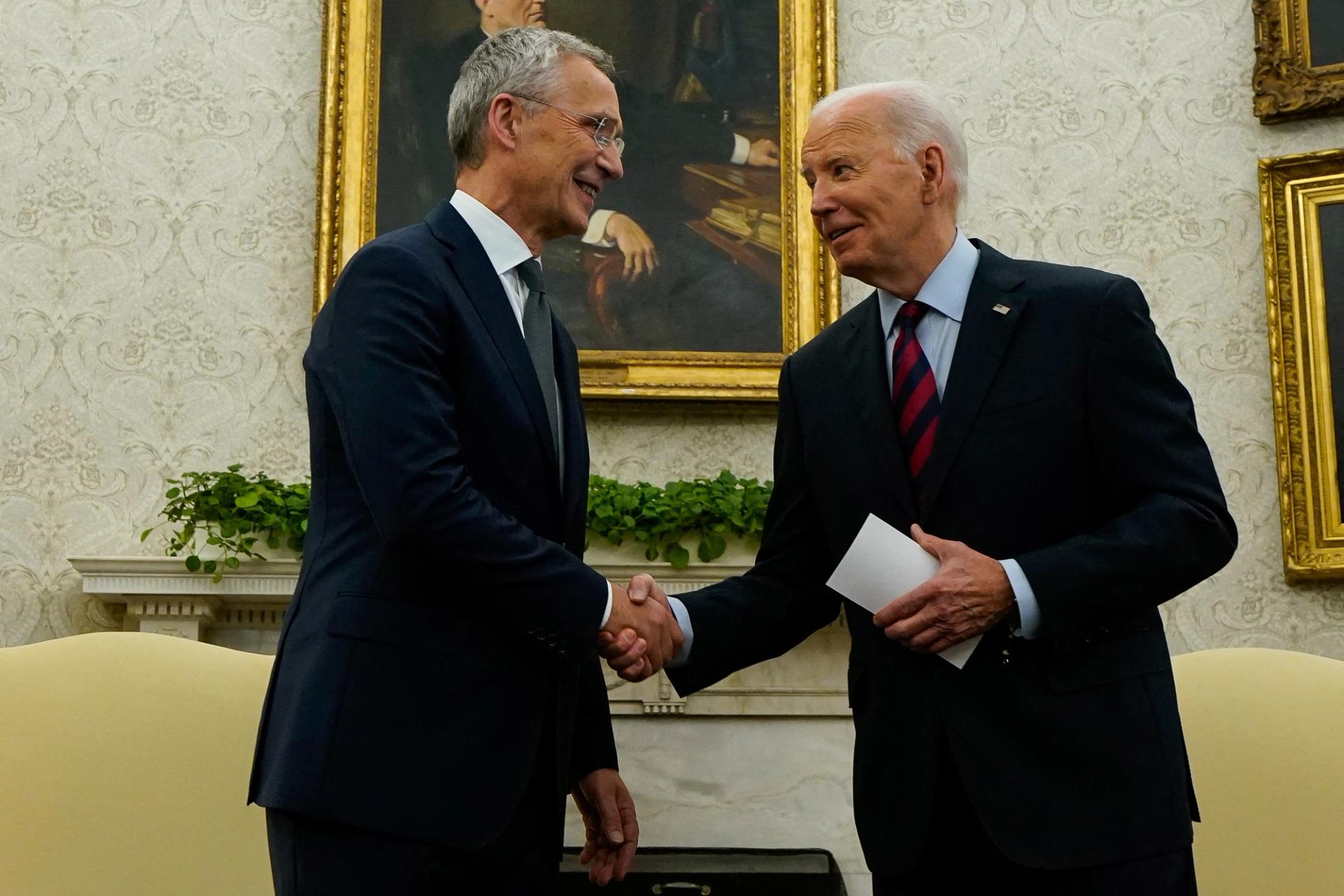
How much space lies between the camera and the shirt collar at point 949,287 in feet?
6.97

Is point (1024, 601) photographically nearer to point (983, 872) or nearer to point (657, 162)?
point (983, 872)

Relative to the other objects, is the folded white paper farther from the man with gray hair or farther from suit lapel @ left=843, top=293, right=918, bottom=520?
the man with gray hair

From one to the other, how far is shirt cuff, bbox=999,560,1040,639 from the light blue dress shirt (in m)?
0.33

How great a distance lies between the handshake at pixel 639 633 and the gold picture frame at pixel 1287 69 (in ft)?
10.3

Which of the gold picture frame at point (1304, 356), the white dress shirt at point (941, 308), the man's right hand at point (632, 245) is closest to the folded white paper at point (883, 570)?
the white dress shirt at point (941, 308)

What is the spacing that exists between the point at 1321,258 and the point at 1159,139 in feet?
2.14

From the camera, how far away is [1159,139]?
14.4 feet

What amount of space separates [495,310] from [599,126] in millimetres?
507

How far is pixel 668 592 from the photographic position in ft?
12.2

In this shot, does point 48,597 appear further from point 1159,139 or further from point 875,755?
point 1159,139

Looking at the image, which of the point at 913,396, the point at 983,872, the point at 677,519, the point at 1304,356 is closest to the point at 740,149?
the point at 677,519

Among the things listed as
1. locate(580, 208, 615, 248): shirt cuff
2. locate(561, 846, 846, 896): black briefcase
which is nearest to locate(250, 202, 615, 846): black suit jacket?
locate(561, 846, 846, 896): black briefcase

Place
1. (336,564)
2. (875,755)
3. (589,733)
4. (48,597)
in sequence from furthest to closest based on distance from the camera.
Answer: (48,597) → (589,733) → (875,755) → (336,564)

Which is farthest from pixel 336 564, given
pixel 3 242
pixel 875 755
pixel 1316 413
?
pixel 1316 413
